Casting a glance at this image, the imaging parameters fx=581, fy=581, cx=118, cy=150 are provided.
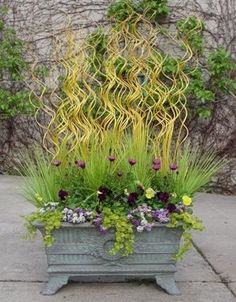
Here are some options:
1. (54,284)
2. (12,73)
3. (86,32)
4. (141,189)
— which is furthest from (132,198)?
(12,73)

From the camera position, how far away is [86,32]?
7047 mm

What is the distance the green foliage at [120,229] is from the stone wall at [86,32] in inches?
141

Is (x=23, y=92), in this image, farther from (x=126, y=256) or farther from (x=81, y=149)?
(x=126, y=256)

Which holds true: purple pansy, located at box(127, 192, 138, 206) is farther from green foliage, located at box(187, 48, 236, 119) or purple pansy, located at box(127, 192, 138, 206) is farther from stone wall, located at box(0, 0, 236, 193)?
stone wall, located at box(0, 0, 236, 193)

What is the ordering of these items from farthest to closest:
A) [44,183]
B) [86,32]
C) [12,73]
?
[12,73]
[86,32]
[44,183]

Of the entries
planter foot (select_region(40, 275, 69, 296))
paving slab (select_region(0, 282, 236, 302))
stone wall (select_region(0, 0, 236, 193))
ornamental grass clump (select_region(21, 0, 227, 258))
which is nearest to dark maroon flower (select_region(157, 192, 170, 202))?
ornamental grass clump (select_region(21, 0, 227, 258))

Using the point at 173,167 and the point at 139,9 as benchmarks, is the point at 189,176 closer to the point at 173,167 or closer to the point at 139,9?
the point at 173,167

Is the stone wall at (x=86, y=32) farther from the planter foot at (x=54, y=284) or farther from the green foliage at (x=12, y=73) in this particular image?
the planter foot at (x=54, y=284)

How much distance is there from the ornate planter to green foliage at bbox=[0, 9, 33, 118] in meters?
3.79

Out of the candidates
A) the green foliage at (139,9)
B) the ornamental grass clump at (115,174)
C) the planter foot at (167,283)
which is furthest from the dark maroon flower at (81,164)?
the green foliage at (139,9)

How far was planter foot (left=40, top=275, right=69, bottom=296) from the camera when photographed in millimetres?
3518

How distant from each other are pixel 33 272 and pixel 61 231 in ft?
2.15

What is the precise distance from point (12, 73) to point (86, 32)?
1.09 m

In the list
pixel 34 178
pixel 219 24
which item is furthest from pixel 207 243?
pixel 219 24
